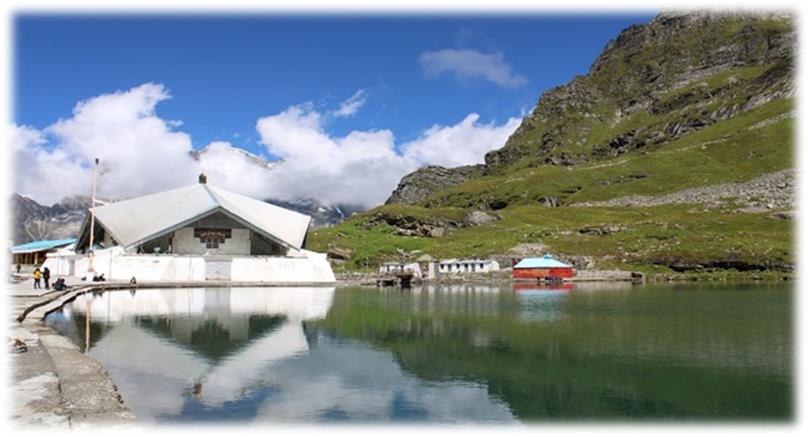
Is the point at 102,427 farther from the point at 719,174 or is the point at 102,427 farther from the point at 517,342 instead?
the point at 719,174

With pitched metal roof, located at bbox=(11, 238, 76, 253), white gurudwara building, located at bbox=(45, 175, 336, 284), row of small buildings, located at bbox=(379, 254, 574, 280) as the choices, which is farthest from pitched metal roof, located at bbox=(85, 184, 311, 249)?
pitched metal roof, located at bbox=(11, 238, 76, 253)

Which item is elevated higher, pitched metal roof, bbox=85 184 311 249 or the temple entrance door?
pitched metal roof, bbox=85 184 311 249

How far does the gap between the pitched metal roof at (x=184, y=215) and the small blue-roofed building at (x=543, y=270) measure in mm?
21881

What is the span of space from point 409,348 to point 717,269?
5942 centimetres

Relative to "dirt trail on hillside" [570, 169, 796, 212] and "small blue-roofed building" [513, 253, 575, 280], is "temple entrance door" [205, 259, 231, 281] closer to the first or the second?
"small blue-roofed building" [513, 253, 575, 280]

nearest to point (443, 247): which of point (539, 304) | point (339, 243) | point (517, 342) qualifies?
point (339, 243)

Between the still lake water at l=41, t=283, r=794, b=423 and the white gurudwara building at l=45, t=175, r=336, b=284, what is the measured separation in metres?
21.7

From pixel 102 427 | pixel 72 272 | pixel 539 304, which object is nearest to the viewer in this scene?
pixel 102 427

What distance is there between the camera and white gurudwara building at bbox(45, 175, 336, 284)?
47.1 metres

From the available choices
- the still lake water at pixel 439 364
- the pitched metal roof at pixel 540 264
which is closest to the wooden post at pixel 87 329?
the still lake water at pixel 439 364

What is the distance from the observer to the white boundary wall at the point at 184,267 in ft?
152

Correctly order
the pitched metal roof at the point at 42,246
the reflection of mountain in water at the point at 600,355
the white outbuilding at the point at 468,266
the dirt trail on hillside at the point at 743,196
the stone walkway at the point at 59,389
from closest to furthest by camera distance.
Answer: the stone walkway at the point at 59,389 < the reflection of mountain in water at the point at 600,355 < the white outbuilding at the point at 468,266 < the pitched metal roof at the point at 42,246 < the dirt trail on hillside at the point at 743,196

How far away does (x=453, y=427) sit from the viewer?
30.6 ft

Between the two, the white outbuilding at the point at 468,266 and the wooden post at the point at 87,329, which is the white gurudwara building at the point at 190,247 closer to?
the white outbuilding at the point at 468,266
